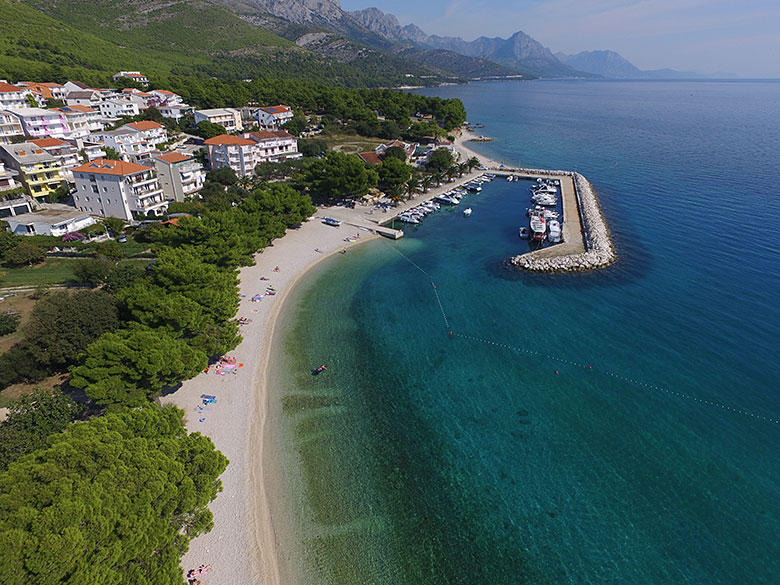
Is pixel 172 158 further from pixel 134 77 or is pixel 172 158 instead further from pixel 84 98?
pixel 134 77

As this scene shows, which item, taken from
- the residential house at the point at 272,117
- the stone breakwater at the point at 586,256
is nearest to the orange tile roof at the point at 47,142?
the residential house at the point at 272,117

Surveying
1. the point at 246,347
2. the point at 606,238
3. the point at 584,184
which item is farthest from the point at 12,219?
the point at 584,184

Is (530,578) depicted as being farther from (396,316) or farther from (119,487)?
(396,316)

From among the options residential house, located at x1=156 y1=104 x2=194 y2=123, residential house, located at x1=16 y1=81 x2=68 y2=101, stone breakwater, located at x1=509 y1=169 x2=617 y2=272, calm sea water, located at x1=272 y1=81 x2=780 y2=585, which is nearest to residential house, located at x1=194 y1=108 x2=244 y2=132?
residential house, located at x1=156 y1=104 x2=194 y2=123

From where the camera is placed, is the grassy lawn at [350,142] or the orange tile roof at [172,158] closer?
the orange tile roof at [172,158]

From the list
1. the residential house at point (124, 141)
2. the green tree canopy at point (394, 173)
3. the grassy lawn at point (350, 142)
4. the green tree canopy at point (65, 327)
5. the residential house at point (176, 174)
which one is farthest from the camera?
the grassy lawn at point (350, 142)

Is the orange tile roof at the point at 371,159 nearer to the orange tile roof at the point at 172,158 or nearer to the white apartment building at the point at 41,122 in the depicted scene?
the orange tile roof at the point at 172,158
